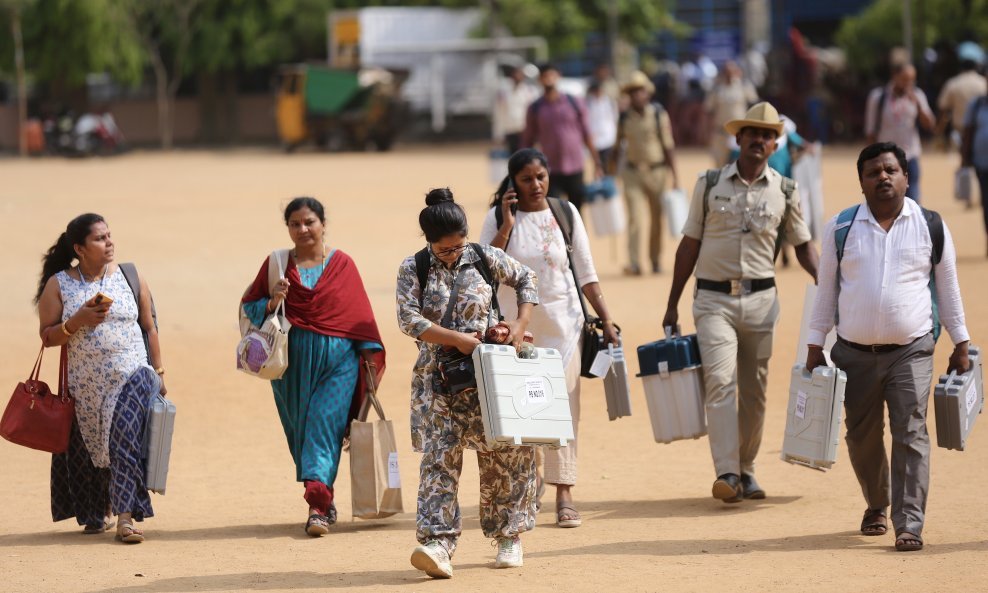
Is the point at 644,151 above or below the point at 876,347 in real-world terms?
above

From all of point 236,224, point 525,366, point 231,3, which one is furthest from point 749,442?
point 231,3

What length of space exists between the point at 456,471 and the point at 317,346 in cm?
133

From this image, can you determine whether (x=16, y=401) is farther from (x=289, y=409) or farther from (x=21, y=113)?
(x=21, y=113)

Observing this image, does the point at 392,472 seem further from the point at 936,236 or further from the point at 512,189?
the point at 936,236

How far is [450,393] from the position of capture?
5.83 metres

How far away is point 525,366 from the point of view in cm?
573

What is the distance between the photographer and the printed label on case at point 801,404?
6.26 meters

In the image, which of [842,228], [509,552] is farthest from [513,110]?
[509,552]

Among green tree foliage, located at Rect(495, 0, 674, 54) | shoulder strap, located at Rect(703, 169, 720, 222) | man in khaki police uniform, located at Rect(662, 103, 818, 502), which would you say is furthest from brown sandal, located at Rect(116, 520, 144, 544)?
green tree foliage, located at Rect(495, 0, 674, 54)

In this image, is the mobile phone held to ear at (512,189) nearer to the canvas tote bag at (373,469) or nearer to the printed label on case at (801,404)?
the canvas tote bag at (373,469)

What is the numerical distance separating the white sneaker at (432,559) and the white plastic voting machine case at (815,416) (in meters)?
1.45

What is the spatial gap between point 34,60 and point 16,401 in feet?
124

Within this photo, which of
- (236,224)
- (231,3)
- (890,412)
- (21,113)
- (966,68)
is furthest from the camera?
(231,3)

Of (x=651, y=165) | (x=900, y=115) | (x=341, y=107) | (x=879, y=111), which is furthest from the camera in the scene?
(x=341, y=107)
